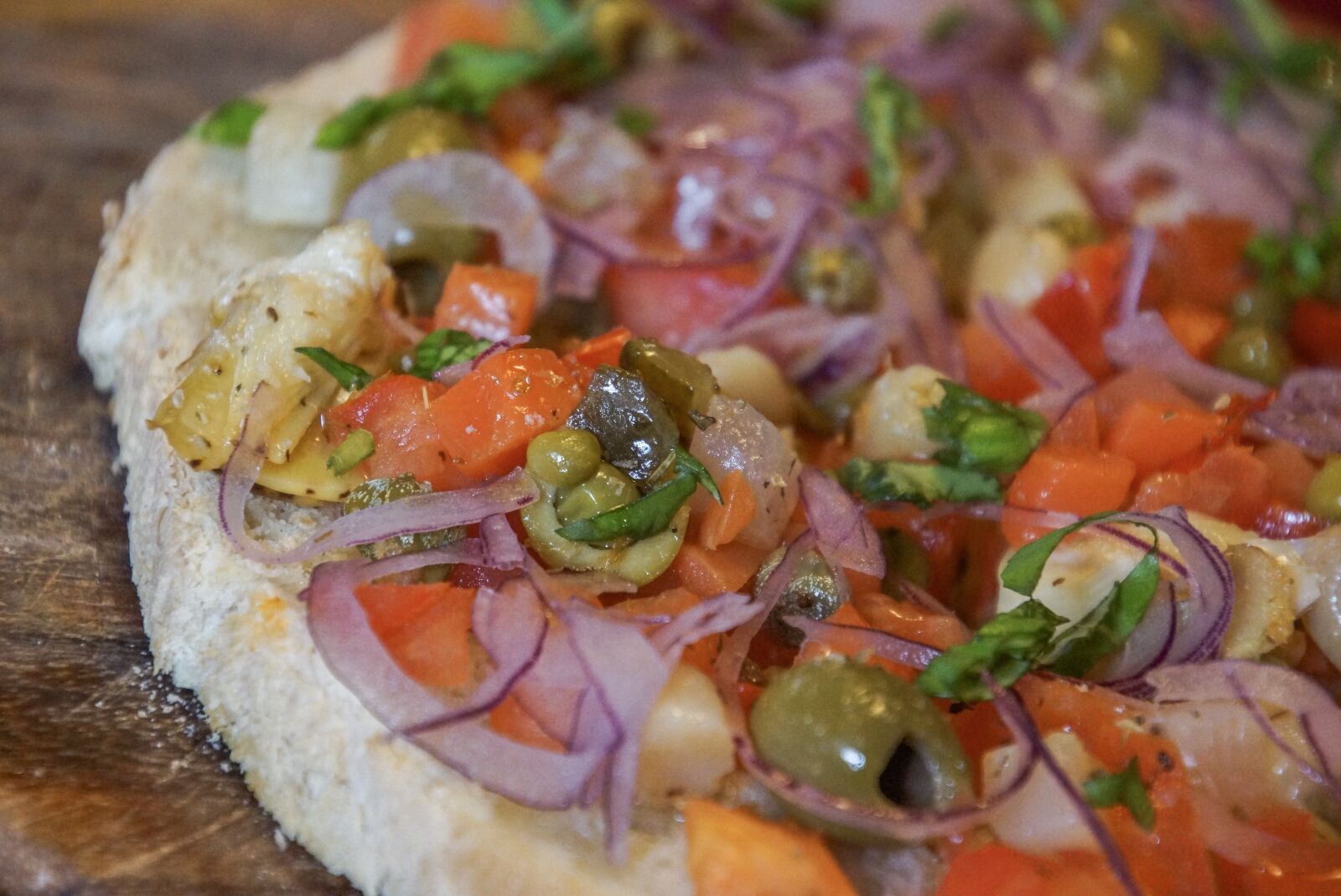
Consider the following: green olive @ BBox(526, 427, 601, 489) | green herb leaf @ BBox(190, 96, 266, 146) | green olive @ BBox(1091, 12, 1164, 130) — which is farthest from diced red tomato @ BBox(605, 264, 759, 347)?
green olive @ BBox(1091, 12, 1164, 130)

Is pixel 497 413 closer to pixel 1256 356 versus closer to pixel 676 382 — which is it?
pixel 676 382

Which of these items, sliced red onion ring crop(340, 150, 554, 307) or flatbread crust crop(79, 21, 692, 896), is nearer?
flatbread crust crop(79, 21, 692, 896)

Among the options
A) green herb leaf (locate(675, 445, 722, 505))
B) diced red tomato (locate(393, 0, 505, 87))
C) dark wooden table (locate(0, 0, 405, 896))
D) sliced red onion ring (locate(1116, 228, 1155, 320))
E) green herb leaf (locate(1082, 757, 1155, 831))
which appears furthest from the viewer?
diced red tomato (locate(393, 0, 505, 87))

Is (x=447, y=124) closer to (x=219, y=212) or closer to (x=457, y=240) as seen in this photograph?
(x=457, y=240)

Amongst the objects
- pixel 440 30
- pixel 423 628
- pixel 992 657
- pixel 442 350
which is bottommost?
pixel 992 657

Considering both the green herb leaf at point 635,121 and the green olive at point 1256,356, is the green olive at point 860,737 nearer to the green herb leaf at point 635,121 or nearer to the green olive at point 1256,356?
the green olive at point 1256,356

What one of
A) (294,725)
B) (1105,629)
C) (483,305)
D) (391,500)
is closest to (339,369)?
(391,500)

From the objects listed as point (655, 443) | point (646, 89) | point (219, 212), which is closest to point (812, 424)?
point (655, 443)

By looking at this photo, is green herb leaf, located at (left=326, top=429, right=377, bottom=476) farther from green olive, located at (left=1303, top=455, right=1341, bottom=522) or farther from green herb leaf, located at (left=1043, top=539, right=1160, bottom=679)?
green olive, located at (left=1303, top=455, right=1341, bottom=522)
